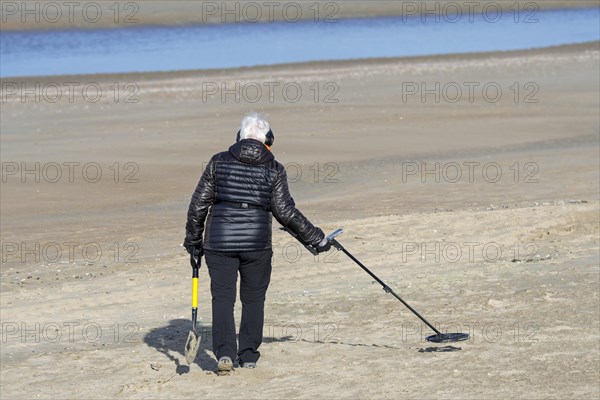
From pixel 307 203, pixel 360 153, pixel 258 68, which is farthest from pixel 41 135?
pixel 258 68

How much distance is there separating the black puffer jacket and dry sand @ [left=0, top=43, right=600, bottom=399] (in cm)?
103

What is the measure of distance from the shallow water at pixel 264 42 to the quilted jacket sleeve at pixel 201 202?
24.3 metres

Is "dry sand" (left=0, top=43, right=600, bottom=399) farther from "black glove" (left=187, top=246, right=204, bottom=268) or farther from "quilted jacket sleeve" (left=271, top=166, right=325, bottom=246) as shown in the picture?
"quilted jacket sleeve" (left=271, top=166, right=325, bottom=246)

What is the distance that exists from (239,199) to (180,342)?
183cm

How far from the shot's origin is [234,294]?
8070 mm

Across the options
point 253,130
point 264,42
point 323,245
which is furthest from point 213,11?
point 253,130

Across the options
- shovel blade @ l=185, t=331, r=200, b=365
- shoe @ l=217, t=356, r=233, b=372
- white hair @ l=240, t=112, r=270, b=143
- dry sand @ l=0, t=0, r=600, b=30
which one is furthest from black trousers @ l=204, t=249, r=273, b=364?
dry sand @ l=0, t=0, r=600, b=30

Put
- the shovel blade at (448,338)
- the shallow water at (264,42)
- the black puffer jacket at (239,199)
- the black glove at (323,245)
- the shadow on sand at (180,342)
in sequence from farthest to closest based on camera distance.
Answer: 1. the shallow water at (264,42)
2. the shovel blade at (448,338)
3. the shadow on sand at (180,342)
4. the black glove at (323,245)
5. the black puffer jacket at (239,199)

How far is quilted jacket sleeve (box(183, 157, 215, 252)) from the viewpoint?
7.80 m

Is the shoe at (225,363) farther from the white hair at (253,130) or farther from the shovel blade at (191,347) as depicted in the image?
the white hair at (253,130)

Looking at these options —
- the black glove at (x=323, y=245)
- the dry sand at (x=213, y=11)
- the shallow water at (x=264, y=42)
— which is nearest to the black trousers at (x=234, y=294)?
the black glove at (x=323, y=245)

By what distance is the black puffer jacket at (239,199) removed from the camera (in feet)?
25.6

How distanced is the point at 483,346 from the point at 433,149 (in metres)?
11.7

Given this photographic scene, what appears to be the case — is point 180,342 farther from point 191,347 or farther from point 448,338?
point 448,338
